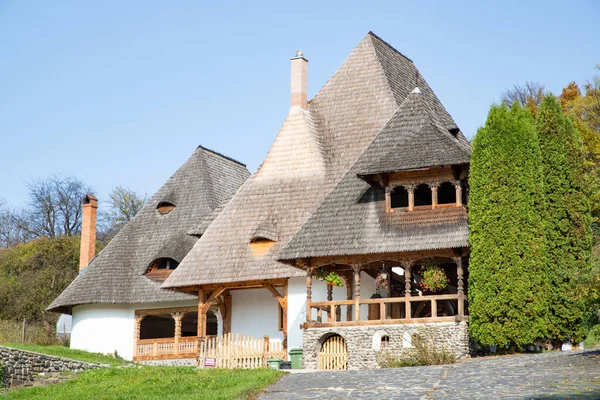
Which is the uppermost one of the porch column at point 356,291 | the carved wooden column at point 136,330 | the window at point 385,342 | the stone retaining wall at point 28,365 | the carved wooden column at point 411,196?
the carved wooden column at point 411,196

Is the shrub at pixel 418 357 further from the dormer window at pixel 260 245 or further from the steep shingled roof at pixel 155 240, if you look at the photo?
the steep shingled roof at pixel 155 240

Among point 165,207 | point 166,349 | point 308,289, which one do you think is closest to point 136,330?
point 166,349

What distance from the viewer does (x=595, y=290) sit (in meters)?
18.1

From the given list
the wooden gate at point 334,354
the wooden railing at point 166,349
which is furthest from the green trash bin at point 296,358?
the wooden railing at point 166,349

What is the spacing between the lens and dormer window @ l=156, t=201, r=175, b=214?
33938 millimetres

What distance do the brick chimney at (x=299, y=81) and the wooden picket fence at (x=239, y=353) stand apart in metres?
8.19

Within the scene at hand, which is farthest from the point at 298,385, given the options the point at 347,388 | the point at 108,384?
the point at 108,384

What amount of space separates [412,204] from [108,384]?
8.91 m

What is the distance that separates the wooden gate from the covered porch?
1.42ft

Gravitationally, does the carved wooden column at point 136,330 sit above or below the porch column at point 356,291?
below

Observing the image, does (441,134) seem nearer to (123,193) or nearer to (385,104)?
(385,104)

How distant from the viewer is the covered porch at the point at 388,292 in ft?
75.5

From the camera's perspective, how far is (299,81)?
99.7ft

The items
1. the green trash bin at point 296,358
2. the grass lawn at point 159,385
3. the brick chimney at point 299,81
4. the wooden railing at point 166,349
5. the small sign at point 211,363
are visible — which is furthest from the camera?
the wooden railing at point 166,349
